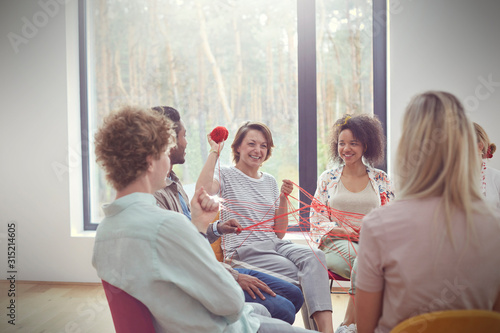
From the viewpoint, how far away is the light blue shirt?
966 millimetres

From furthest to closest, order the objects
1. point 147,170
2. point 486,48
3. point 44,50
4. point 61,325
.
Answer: point 44,50
point 486,48
point 61,325
point 147,170

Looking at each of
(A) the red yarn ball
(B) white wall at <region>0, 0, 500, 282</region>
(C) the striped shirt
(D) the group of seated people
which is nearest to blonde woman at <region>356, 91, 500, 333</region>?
(D) the group of seated people

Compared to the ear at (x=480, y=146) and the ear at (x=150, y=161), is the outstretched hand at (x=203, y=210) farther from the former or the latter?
the ear at (x=480, y=146)

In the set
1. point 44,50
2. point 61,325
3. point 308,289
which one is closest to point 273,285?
point 308,289

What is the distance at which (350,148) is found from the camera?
8.20 feet

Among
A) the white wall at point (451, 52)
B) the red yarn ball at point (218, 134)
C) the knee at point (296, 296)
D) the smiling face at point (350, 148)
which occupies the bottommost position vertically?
the knee at point (296, 296)

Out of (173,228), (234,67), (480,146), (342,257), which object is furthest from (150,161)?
(234,67)

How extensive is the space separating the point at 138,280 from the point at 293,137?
2500 millimetres

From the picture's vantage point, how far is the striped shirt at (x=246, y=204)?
215 centimetres

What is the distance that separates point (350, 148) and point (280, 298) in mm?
1167

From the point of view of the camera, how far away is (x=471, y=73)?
2.87 metres

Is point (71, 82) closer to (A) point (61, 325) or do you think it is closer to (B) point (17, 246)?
(B) point (17, 246)

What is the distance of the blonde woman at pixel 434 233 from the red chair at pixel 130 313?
1.82ft

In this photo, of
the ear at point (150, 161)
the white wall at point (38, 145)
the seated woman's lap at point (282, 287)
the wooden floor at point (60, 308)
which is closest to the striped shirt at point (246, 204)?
the seated woman's lap at point (282, 287)
